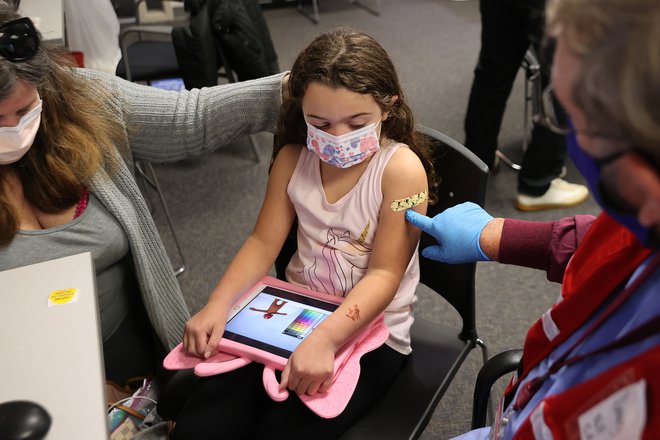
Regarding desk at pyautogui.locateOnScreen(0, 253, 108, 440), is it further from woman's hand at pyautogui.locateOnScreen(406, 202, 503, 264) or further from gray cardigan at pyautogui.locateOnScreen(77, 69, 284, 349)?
woman's hand at pyautogui.locateOnScreen(406, 202, 503, 264)

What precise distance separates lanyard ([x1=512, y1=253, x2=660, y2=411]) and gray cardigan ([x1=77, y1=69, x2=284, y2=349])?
2.64 ft

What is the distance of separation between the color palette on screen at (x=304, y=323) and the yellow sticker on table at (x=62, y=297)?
0.38 m

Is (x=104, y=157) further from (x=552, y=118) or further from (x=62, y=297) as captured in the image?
(x=552, y=118)

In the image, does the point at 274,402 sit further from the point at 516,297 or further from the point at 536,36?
the point at 516,297

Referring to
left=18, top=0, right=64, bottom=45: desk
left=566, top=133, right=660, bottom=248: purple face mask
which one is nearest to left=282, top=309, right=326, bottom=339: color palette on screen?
left=566, top=133, right=660, bottom=248: purple face mask

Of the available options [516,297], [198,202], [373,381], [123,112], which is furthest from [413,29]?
[373,381]

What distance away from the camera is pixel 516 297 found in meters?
2.13

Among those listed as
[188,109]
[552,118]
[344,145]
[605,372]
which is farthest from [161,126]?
[605,372]

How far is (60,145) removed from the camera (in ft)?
4.17

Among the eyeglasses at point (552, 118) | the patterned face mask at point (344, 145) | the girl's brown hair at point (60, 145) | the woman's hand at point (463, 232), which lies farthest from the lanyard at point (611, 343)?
the girl's brown hair at point (60, 145)

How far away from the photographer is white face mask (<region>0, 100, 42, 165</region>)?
1.15 metres

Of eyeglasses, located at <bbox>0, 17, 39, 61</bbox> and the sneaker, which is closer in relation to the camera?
eyeglasses, located at <bbox>0, 17, 39, 61</bbox>

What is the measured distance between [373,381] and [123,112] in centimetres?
80

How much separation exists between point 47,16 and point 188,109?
1233mm
